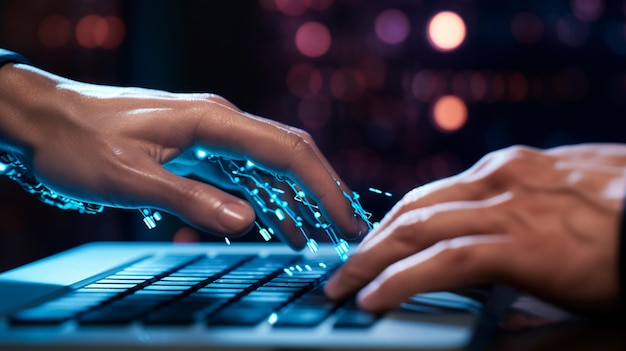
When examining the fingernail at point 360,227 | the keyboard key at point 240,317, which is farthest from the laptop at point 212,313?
the fingernail at point 360,227

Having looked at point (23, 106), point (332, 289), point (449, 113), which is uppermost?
point (23, 106)

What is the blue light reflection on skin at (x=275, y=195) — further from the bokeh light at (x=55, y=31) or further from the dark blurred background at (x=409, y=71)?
the bokeh light at (x=55, y=31)

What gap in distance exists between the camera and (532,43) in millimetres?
3471

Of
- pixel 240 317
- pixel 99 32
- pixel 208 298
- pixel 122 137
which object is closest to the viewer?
pixel 240 317

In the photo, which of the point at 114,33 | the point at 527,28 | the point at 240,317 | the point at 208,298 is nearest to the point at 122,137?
the point at 208,298

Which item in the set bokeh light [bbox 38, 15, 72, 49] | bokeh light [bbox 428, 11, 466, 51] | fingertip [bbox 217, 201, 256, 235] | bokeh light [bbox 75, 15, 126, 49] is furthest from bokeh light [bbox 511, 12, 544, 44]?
fingertip [bbox 217, 201, 256, 235]

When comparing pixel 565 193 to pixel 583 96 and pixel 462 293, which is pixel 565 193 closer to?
pixel 462 293

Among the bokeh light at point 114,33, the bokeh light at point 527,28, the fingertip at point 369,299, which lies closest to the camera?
the fingertip at point 369,299

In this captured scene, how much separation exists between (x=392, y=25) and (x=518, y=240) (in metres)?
2.87

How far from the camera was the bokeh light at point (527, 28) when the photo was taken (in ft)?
11.4

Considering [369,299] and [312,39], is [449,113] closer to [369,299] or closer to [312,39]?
[312,39]

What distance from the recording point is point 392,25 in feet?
11.6

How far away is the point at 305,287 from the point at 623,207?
362 millimetres

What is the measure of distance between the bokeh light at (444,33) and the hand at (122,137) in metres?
2.45
